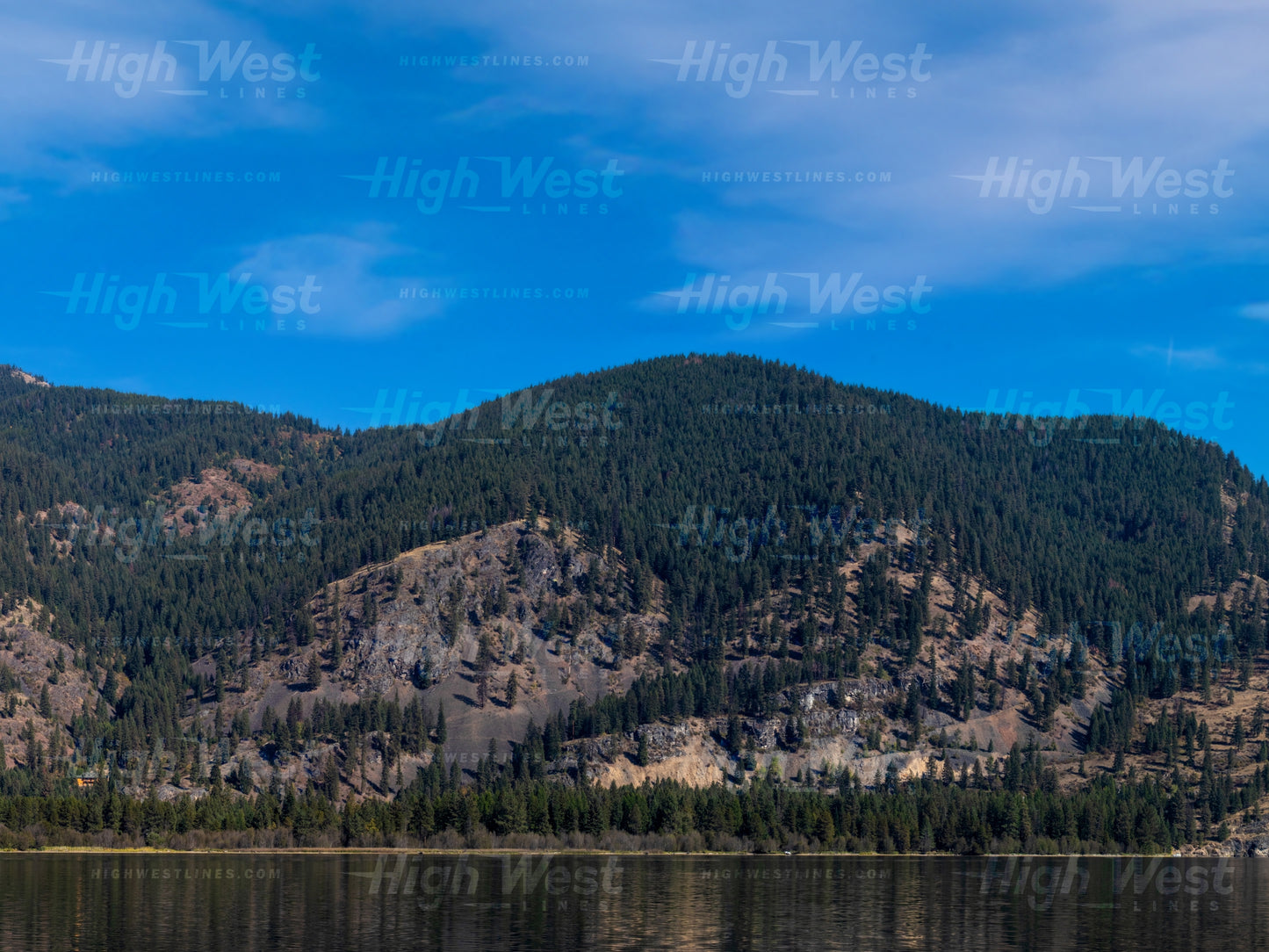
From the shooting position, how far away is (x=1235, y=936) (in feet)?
A: 481

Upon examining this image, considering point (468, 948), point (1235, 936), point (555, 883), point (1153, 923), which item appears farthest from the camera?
point (555, 883)

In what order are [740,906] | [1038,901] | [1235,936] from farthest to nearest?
1. [1038,901]
2. [740,906]
3. [1235,936]

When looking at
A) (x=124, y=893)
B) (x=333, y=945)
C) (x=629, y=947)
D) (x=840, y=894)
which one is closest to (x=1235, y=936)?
(x=840, y=894)

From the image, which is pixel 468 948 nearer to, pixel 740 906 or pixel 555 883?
pixel 740 906

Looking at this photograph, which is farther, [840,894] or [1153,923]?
[840,894]

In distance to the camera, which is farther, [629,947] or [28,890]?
[28,890]

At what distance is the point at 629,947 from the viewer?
126 m

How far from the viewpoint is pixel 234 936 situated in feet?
430

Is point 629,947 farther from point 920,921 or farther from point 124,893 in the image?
point 124,893

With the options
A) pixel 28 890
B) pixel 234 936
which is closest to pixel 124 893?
pixel 28 890

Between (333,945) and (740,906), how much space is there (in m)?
60.2

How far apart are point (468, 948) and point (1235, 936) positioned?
83.6 metres

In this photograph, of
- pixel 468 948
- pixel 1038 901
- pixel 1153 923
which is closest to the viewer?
pixel 468 948

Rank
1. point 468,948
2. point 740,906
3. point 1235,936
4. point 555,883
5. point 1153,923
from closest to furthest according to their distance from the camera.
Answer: point 468,948, point 1235,936, point 1153,923, point 740,906, point 555,883
